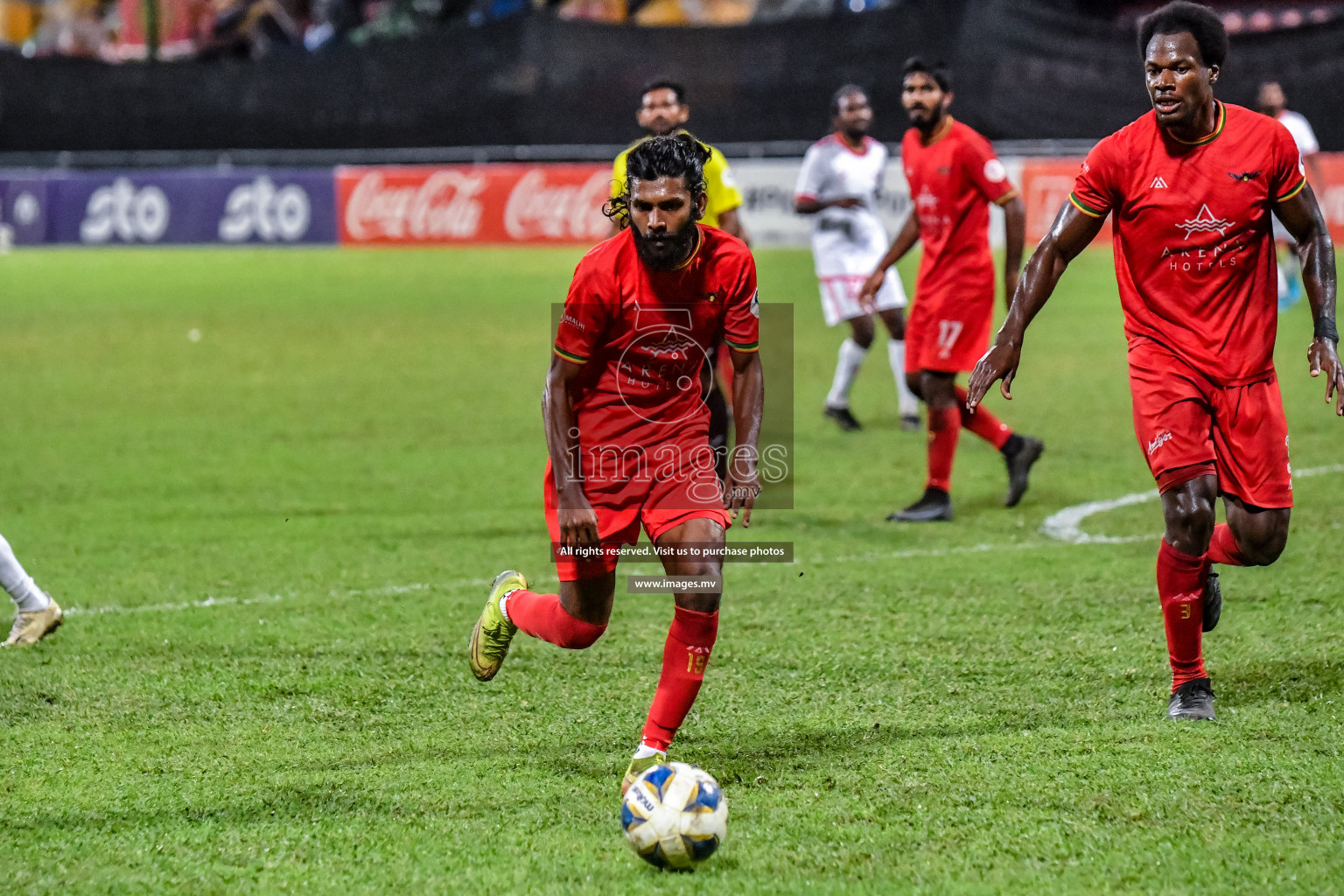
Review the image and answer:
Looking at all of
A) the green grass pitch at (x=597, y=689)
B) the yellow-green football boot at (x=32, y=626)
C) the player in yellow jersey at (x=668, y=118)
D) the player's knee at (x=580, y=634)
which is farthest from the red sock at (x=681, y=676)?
the player in yellow jersey at (x=668, y=118)

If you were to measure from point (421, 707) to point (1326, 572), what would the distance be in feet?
12.9

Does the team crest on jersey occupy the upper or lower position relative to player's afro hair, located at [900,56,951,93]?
lower

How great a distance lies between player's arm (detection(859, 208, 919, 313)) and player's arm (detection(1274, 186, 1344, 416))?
3567 millimetres

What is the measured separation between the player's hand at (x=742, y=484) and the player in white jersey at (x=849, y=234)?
6.35 m

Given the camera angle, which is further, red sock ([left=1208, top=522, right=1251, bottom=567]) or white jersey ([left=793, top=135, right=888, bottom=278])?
white jersey ([left=793, top=135, right=888, bottom=278])

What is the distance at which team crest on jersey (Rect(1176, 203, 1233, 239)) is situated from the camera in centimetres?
478

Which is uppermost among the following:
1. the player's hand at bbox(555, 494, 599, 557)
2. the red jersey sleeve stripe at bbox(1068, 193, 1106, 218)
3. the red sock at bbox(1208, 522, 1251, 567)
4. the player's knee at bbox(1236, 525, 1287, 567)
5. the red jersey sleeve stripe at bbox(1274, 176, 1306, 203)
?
the red jersey sleeve stripe at bbox(1274, 176, 1306, 203)

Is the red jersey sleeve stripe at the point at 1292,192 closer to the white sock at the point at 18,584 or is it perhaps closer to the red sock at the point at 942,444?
the red sock at the point at 942,444

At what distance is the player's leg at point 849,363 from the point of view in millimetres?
11055

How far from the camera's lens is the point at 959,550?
7.45m

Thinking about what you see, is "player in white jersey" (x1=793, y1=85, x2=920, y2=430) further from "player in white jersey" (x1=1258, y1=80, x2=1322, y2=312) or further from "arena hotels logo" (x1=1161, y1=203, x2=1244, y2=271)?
"arena hotels logo" (x1=1161, y1=203, x2=1244, y2=271)

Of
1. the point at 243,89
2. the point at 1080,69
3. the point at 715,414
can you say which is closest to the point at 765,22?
the point at 1080,69

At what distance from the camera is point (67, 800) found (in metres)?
4.29

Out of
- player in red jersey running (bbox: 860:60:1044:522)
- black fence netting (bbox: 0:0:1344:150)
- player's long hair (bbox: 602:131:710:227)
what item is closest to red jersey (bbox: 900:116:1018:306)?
player in red jersey running (bbox: 860:60:1044:522)
